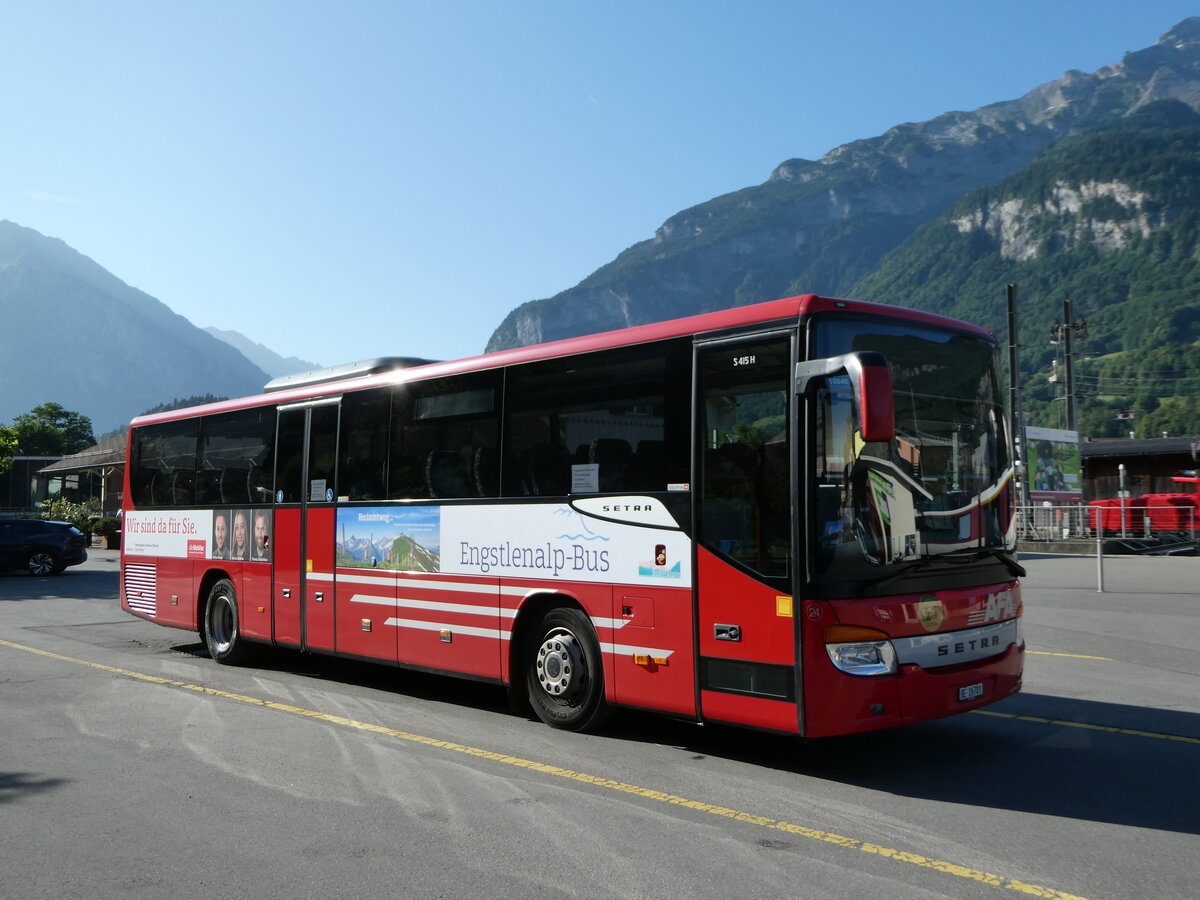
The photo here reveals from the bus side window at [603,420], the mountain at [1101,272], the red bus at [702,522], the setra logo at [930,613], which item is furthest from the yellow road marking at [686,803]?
the mountain at [1101,272]

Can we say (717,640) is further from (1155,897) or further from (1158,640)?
(1158,640)

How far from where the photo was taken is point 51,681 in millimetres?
10539

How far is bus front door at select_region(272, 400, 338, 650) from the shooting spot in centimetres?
1061

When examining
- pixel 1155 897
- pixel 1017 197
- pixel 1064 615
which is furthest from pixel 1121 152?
pixel 1155 897

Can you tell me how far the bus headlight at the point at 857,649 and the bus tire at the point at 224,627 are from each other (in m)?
7.88

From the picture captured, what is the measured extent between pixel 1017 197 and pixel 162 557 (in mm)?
203571

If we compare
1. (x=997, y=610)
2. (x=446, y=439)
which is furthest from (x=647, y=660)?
(x=446, y=439)

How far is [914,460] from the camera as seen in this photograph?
6660mm

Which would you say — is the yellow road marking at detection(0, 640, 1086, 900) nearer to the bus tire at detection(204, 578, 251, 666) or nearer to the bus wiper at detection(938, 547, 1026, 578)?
the bus tire at detection(204, 578, 251, 666)

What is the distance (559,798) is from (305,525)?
574cm

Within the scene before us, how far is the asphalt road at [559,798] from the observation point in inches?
186

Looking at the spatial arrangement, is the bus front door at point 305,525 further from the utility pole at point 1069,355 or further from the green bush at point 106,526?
the utility pole at point 1069,355

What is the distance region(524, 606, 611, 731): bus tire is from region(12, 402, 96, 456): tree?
118 m

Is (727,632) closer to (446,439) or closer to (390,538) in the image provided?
(446,439)
